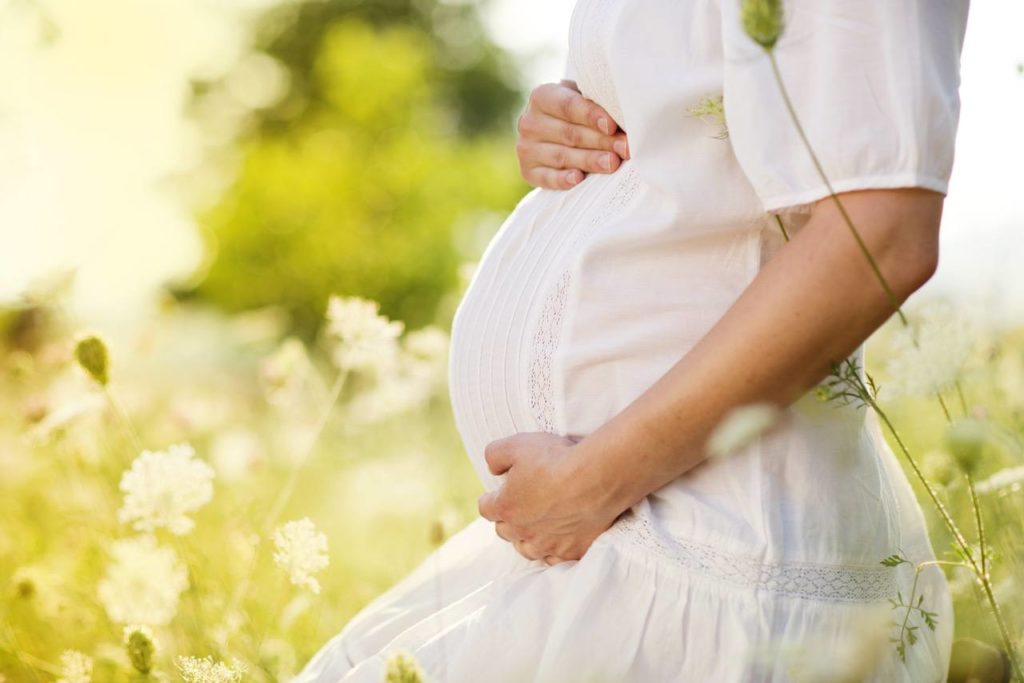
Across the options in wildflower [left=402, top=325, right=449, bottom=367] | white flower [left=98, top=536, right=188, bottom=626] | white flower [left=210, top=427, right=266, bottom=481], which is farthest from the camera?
white flower [left=210, top=427, right=266, bottom=481]

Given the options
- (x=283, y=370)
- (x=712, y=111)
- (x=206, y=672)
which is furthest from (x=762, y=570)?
(x=283, y=370)

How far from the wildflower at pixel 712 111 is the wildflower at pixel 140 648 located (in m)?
0.77

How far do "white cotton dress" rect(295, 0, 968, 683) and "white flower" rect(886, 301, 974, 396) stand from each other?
7 cm

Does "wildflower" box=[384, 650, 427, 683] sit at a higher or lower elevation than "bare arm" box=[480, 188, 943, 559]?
lower

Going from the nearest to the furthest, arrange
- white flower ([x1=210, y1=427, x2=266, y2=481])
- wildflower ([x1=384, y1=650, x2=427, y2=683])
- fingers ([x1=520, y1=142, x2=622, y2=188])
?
wildflower ([x1=384, y1=650, x2=427, y2=683]), fingers ([x1=520, y1=142, x2=622, y2=188]), white flower ([x1=210, y1=427, x2=266, y2=481])

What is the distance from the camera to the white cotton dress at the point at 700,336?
2.66 ft

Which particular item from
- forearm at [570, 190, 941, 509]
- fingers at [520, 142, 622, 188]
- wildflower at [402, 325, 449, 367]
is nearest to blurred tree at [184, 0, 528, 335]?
wildflower at [402, 325, 449, 367]

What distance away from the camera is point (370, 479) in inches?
75.7

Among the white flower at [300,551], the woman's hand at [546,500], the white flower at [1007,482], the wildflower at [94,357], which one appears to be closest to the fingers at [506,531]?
the woman's hand at [546,500]

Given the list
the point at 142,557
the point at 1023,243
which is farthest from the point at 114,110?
the point at 1023,243

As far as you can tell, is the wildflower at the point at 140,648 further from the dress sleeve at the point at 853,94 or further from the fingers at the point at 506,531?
the dress sleeve at the point at 853,94

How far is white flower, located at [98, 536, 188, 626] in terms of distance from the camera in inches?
53.2

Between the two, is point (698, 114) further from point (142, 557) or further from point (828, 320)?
point (142, 557)

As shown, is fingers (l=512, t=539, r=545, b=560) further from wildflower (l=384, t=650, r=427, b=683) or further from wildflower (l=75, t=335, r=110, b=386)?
wildflower (l=75, t=335, r=110, b=386)
